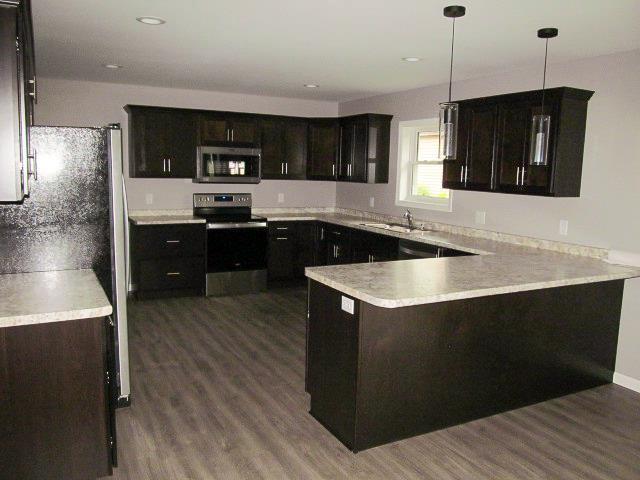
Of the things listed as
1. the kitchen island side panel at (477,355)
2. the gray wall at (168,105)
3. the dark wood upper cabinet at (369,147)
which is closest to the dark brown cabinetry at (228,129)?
the gray wall at (168,105)

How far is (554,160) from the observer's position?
12.7 ft

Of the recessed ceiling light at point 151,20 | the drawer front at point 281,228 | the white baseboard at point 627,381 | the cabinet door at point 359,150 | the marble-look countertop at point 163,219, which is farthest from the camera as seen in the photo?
the drawer front at point 281,228

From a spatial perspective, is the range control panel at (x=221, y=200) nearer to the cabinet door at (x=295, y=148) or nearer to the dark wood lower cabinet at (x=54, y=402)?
the cabinet door at (x=295, y=148)

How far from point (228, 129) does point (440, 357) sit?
4.21 meters

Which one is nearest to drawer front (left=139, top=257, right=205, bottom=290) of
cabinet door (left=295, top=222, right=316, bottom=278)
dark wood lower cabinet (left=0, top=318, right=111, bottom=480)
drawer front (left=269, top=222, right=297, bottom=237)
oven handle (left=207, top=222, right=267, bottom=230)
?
oven handle (left=207, top=222, right=267, bottom=230)

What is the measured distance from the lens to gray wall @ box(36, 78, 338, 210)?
5762 millimetres

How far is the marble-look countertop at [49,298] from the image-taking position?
2.15m

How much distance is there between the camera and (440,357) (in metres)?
2.94

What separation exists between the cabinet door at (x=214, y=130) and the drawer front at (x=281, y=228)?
114 cm

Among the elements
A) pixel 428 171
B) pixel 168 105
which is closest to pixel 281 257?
pixel 428 171

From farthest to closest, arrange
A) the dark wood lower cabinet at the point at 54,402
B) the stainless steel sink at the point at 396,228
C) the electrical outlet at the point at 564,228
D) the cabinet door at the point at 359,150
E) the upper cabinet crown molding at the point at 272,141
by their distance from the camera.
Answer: the cabinet door at the point at 359,150, the upper cabinet crown molding at the point at 272,141, the stainless steel sink at the point at 396,228, the electrical outlet at the point at 564,228, the dark wood lower cabinet at the point at 54,402

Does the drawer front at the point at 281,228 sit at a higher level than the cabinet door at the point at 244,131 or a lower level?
lower

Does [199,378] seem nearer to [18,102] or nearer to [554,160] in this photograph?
[18,102]

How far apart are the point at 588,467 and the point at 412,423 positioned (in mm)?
897
